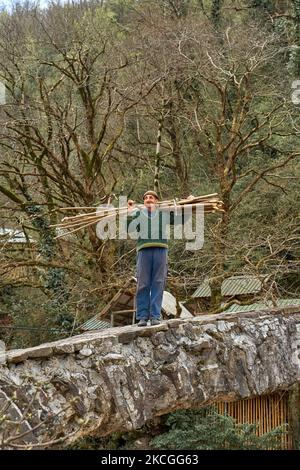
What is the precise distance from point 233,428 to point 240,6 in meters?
16.3

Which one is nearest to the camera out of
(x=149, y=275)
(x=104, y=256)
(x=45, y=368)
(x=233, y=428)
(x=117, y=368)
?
(x=45, y=368)

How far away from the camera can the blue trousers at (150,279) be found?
8.62m

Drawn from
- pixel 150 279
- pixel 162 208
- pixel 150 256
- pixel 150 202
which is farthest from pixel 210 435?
pixel 150 202

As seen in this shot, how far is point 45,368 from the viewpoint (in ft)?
22.6

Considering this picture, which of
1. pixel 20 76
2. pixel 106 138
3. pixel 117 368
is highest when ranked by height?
pixel 20 76

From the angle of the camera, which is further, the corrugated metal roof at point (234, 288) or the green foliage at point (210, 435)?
the corrugated metal roof at point (234, 288)

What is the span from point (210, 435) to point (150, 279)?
5933 mm

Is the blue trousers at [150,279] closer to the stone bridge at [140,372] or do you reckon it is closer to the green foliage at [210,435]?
the stone bridge at [140,372]

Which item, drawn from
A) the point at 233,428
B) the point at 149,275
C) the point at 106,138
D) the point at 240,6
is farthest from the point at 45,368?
the point at 240,6

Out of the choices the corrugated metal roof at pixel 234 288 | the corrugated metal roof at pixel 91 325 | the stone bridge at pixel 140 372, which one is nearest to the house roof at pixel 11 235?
the corrugated metal roof at pixel 91 325

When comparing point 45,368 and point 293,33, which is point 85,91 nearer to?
point 293,33

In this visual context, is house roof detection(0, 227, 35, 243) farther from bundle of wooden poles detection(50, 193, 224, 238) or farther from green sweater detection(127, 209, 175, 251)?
green sweater detection(127, 209, 175, 251)

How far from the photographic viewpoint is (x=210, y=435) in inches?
537

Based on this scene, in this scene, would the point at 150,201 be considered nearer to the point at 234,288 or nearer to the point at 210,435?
the point at 210,435
